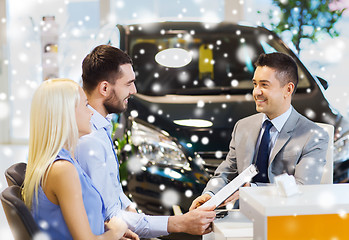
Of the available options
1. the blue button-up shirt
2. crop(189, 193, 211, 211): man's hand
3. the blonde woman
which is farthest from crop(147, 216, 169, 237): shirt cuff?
the blonde woman

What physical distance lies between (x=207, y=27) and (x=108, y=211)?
1913 millimetres

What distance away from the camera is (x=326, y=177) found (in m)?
1.83

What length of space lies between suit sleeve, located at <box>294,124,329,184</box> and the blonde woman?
2.39ft

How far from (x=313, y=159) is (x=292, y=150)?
81 millimetres

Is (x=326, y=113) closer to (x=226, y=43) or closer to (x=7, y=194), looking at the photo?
(x=226, y=43)

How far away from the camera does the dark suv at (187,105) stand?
7.60 feet

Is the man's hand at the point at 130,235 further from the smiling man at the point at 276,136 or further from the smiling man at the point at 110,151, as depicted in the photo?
the smiling man at the point at 276,136

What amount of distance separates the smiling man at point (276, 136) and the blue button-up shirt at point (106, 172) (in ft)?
0.71

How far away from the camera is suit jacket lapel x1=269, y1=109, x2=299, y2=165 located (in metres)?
1.77

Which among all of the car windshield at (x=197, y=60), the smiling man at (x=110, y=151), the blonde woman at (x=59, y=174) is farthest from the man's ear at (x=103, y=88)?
the car windshield at (x=197, y=60)

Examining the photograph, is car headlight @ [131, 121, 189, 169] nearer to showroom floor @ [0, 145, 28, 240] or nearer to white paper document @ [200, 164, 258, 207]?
white paper document @ [200, 164, 258, 207]

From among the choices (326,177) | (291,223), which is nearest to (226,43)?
(326,177)

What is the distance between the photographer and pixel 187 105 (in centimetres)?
265

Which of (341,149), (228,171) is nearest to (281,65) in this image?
(228,171)
